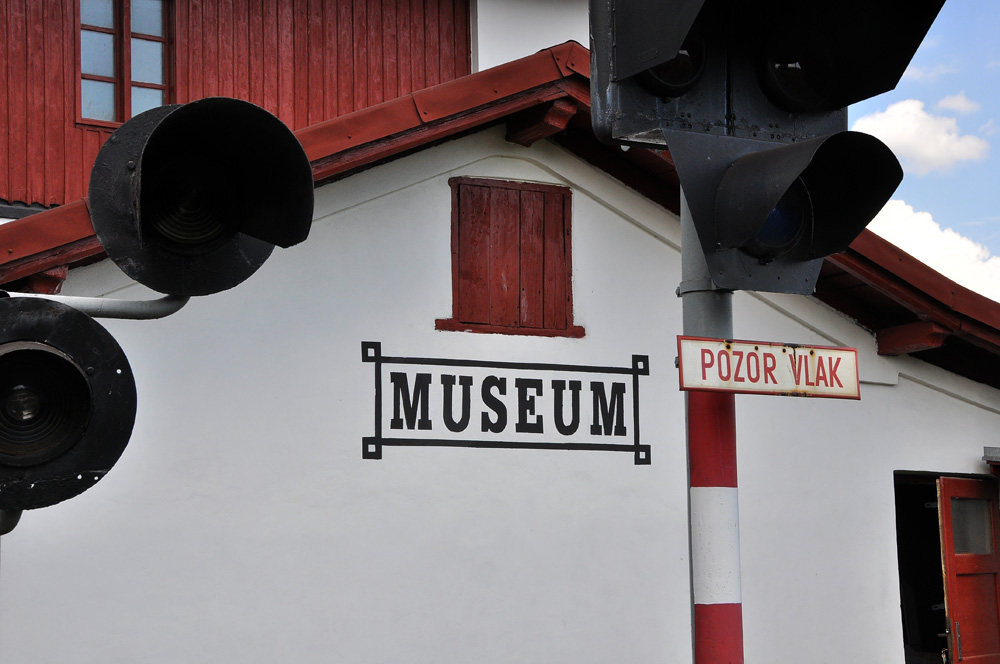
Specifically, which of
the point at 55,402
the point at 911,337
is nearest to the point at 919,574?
the point at 911,337

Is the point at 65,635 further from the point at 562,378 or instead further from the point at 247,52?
the point at 247,52

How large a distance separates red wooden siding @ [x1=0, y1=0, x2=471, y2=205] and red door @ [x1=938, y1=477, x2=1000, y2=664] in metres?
6.01

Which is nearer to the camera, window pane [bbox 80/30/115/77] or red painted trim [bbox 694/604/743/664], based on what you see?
red painted trim [bbox 694/604/743/664]

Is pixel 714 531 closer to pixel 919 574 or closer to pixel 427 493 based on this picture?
pixel 427 493

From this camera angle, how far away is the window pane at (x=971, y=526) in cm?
929

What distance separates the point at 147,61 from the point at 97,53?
42 cm

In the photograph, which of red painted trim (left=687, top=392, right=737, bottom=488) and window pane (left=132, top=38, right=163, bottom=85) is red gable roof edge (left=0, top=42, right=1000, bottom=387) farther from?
red painted trim (left=687, top=392, right=737, bottom=488)

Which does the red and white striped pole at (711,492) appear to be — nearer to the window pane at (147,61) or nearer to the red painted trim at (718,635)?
the red painted trim at (718,635)

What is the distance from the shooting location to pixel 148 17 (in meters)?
10.4

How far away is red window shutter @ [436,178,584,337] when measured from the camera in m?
8.03

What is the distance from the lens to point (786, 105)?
4062 millimetres

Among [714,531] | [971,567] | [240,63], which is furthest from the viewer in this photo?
[240,63]

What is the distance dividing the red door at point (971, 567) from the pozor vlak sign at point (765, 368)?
5.46m

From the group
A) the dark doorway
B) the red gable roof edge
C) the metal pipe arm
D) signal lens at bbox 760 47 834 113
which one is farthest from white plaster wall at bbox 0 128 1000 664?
signal lens at bbox 760 47 834 113
